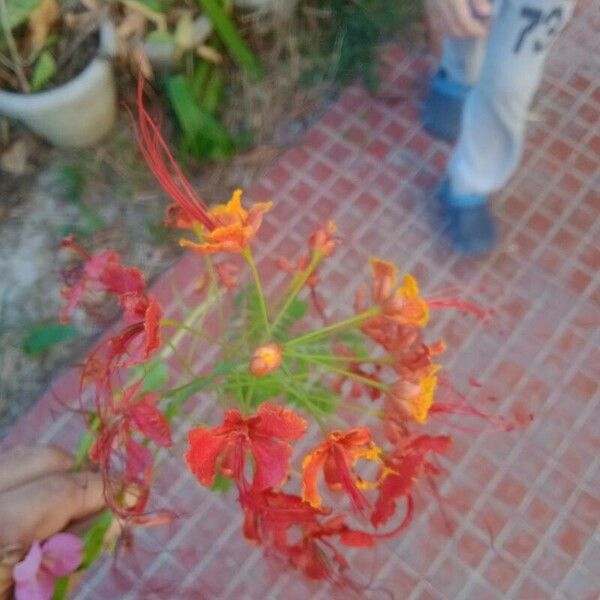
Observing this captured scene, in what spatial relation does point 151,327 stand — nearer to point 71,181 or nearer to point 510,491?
point 510,491

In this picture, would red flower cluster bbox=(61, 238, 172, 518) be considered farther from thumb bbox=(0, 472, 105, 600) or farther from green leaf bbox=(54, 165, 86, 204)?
green leaf bbox=(54, 165, 86, 204)

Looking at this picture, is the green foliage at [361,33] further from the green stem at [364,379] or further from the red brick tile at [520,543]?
the green stem at [364,379]

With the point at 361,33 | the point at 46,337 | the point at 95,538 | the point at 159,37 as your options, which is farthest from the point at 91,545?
the point at 361,33

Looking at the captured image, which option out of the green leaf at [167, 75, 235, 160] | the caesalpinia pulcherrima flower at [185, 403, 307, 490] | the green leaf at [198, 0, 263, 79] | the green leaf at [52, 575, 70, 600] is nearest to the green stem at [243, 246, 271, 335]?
the caesalpinia pulcherrima flower at [185, 403, 307, 490]

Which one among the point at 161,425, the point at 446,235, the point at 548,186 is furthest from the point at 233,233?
the point at 548,186

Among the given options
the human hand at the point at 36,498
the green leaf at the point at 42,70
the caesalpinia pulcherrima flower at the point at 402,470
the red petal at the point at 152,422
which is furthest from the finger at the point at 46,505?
the green leaf at the point at 42,70

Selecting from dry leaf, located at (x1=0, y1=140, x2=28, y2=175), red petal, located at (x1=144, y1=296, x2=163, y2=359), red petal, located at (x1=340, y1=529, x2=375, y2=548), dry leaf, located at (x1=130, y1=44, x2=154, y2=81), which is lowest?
dry leaf, located at (x1=0, y1=140, x2=28, y2=175)

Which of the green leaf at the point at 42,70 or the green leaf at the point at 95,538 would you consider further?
the green leaf at the point at 42,70
